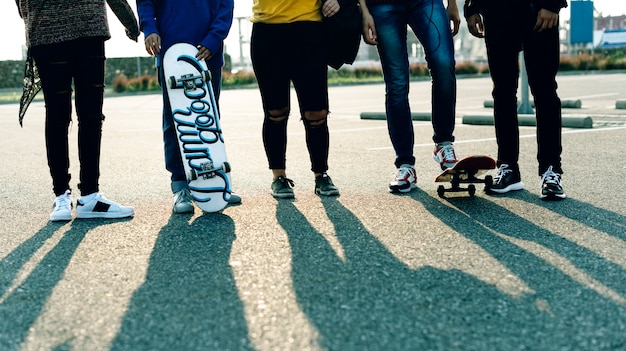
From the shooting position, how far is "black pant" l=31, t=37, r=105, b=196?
13.6ft

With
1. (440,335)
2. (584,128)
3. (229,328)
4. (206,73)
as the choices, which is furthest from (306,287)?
(584,128)

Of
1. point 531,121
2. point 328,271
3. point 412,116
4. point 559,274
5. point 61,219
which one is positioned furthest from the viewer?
point 412,116

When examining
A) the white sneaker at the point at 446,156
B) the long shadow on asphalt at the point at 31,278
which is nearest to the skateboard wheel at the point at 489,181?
the white sneaker at the point at 446,156

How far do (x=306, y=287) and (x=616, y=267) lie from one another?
115cm

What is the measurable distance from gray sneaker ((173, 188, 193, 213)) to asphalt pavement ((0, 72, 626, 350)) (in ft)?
0.26

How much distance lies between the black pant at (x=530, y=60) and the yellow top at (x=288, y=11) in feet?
3.20

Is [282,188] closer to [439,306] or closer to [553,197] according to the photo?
[553,197]

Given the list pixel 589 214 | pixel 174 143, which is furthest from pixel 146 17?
pixel 589 214

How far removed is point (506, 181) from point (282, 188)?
132 cm

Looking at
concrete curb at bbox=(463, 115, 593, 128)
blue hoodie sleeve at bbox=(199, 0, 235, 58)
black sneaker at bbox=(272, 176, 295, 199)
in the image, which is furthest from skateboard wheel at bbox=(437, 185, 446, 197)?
concrete curb at bbox=(463, 115, 593, 128)

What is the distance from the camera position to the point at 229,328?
236 centimetres

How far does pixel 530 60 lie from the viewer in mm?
4457

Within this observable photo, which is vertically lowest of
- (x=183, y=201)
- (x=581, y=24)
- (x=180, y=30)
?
(x=183, y=201)

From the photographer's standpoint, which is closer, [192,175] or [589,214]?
[589,214]
